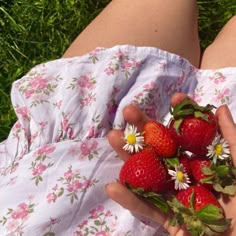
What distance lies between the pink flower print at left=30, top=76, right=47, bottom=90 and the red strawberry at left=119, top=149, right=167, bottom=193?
247mm

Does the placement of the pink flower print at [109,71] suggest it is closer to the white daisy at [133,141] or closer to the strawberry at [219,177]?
the white daisy at [133,141]

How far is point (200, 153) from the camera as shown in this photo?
39.8 inches

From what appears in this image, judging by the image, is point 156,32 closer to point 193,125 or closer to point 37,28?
point 193,125

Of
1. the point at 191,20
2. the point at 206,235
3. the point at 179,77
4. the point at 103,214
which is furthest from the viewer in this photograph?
the point at 191,20

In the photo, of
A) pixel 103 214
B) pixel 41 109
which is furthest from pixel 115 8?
pixel 103 214

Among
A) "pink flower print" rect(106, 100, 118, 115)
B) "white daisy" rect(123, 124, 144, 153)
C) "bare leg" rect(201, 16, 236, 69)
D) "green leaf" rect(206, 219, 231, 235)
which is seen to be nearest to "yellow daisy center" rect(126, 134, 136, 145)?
"white daisy" rect(123, 124, 144, 153)

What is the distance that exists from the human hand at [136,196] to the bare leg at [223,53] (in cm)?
23

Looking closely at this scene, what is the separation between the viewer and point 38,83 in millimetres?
1100

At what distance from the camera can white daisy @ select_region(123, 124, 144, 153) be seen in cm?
100

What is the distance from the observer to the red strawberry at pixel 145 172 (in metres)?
0.95

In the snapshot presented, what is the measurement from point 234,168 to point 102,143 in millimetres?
262

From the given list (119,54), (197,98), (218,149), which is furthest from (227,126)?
(119,54)

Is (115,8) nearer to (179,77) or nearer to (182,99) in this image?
(179,77)

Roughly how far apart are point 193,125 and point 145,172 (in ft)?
0.39
